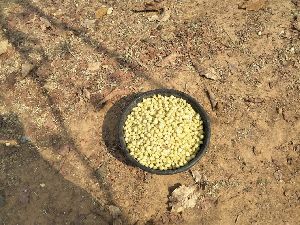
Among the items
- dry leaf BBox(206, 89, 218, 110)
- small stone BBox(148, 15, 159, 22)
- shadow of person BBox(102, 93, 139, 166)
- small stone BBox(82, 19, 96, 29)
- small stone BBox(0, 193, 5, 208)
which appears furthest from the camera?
small stone BBox(82, 19, 96, 29)

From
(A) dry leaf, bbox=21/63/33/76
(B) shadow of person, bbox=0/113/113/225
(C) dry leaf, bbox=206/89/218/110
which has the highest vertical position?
(C) dry leaf, bbox=206/89/218/110

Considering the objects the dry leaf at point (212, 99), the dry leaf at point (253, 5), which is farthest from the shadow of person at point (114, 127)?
the dry leaf at point (253, 5)

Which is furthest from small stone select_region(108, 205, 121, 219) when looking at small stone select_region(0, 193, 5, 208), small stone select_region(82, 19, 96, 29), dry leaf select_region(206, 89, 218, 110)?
small stone select_region(82, 19, 96, 29)

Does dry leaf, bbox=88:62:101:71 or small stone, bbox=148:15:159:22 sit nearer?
dry leaf, bbox=88:62:101:71

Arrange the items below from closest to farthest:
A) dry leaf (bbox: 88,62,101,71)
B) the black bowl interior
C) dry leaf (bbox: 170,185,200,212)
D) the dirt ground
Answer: the black bowl interior, dry leaf (bbox: 170,185,200,212), the dirt ground, dry leaf (bbox: 88,62,101,71)

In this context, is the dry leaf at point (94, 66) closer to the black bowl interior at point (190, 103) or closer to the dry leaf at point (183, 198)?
the black bowl interior at point (190, 103)

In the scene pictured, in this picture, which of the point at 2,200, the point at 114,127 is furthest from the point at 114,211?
the point at 2,200

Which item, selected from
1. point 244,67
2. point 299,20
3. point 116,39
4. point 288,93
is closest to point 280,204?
point 288,93

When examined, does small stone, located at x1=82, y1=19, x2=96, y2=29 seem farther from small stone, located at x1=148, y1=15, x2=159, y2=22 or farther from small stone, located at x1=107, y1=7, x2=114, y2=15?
small stone, located at x1=148, y1=15, x2=159, y2=22
